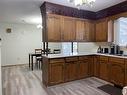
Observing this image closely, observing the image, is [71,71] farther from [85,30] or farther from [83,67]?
[85,30]

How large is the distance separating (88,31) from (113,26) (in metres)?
0.88

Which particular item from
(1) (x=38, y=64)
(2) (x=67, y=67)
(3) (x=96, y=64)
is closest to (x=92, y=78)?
(3) (x=96, y=64)

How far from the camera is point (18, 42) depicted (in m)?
6.80

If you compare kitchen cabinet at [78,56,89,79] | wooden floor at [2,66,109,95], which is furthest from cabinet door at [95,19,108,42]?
wooden floor at [2,66,109,95]

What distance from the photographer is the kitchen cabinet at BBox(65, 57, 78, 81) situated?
3722 mm

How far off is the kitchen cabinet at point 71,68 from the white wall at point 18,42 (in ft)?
13.1

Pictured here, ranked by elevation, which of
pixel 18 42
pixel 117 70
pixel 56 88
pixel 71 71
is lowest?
pixel 56 88

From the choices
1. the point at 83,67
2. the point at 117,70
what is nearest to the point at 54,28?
the point at 83,67

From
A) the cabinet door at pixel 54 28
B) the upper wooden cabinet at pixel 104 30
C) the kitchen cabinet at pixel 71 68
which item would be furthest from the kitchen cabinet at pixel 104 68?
the cabinet door at pixel 54 28

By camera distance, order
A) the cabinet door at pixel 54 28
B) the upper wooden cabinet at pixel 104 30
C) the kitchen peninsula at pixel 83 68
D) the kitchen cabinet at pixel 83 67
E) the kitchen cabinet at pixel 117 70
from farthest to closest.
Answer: the upper wooden cabinet at pixel 104 30 → the kitchen cabinet at pixel 83 67 → the cabinet door at pixel 54 28 → the kitchen peninsula at pixel 83 68 → the kitchen cabinet at pixel 117 70

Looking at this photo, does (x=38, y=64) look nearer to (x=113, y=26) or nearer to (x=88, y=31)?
(x=88, y=31)

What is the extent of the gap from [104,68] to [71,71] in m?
1.08

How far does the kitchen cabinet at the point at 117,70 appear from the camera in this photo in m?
3.25

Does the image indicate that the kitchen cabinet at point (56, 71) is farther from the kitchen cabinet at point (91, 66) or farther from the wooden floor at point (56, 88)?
the kitchen cabinet at point (91, 66)
